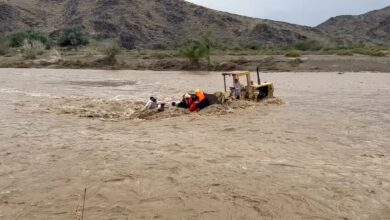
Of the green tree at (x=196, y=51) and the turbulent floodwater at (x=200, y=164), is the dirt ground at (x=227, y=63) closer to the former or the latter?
the green tree at (x=196, y=51)

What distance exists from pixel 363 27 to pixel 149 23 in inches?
2279

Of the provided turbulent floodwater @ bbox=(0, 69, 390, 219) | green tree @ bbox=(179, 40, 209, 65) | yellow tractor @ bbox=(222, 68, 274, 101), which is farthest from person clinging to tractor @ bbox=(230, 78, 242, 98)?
green tree @ bbox=(179, 40, 209, 65)

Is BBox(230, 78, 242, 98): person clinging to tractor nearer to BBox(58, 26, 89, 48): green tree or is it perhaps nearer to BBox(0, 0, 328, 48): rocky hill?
BBox(58, 26, 89, 48): green tree

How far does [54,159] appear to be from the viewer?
1106 centimetres

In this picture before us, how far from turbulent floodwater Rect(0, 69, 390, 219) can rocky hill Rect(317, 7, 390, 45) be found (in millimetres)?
96322

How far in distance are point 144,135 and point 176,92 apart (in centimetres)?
1413

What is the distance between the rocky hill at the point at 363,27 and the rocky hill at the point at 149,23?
2552 millimetres

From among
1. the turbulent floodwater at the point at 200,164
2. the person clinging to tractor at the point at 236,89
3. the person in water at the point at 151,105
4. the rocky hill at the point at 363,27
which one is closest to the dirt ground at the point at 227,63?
the turbulent floodwater at the point at 200,164

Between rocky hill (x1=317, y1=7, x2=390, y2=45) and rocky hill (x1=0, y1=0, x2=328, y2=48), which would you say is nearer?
rocky hill (x1=0, y1=0, x2=328, y2=48)

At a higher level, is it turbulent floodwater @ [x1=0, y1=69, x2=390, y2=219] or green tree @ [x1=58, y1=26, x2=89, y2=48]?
green tree @ [x1=58, y1=26, x2=89, y2=48]

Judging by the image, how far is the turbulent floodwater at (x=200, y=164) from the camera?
7871 millimetres

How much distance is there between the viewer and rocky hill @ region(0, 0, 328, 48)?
97312mm

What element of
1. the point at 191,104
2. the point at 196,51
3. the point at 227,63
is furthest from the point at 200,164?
the point at 196,51

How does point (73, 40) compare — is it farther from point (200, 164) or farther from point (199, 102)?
point (200, 164)
